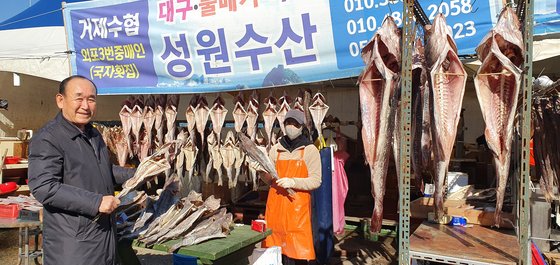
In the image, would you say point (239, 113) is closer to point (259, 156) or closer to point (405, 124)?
point (259, 156)

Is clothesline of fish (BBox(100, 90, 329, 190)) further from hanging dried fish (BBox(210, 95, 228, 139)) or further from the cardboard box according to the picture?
the cardboard box

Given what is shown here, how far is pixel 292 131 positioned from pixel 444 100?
1.65 metres

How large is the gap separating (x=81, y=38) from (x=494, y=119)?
19.9ft

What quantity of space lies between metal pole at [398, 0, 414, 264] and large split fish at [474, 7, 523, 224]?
1.75ft

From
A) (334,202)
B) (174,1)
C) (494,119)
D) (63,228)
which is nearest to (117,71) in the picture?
(174,1)

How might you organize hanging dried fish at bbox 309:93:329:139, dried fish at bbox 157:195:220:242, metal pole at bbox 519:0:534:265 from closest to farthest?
metal pole at bbox 519:0:534:265 → dried fish at bbox 157:195:220:242 → hanging dried fish at bbox 309:93:329:139

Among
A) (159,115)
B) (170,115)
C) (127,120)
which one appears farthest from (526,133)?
(127,120)

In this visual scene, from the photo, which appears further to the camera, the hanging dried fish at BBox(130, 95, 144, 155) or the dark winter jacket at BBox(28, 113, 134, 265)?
the hanging dried fish at BBox(130, 95, 144, 155)

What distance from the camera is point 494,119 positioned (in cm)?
291

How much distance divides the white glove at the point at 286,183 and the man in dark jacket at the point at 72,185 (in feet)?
5.41

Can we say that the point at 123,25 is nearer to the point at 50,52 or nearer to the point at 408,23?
the point at 50,52

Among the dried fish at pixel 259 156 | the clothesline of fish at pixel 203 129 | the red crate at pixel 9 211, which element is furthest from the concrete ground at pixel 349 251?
the dried fish at pixel 259 156

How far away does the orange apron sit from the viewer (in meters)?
4.08

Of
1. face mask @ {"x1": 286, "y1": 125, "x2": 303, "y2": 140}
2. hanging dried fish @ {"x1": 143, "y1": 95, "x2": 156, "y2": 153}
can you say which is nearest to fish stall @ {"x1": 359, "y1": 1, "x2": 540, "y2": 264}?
face mask @ {"x1": 286, "y1": 125, "x2": 303, "y2": 140}
